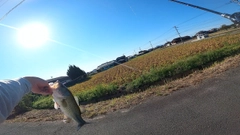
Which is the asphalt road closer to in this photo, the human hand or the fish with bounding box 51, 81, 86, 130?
the fish with bounding box 51, 81, 86, 130

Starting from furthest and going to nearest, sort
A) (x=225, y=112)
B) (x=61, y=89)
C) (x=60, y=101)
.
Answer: (x=225, y=112) → (x=60, y=101) → (x=61, y=89)

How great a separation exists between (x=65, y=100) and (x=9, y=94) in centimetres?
113

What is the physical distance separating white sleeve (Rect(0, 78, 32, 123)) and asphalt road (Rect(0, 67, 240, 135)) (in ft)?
14.6

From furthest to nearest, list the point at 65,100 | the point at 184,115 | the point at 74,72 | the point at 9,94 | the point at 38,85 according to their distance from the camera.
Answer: the point at 74,72
the point at 184,115
the point at 65,100
the point at 38,85
the point at 9,94

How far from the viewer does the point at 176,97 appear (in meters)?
7.18

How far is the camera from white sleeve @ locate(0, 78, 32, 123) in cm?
105

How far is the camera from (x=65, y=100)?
2.23 m

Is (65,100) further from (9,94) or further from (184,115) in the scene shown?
(184,115)

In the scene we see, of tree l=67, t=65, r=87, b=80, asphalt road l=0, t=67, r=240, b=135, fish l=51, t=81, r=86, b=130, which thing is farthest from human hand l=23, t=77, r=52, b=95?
tree l=67, t=65, r=87, b=80

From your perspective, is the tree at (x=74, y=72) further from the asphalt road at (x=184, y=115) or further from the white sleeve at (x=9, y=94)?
the white sleeve at (x=9, y=94)

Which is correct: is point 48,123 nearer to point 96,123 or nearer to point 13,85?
point 96,123

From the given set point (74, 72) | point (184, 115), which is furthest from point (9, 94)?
point (74, 72)

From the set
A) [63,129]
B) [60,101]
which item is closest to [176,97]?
[63,129]

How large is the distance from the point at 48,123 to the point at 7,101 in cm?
880
